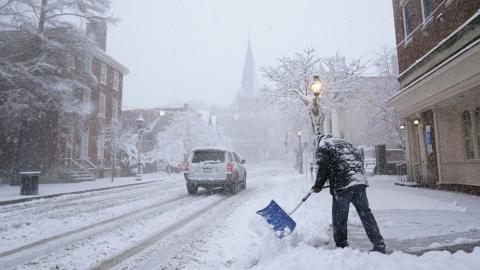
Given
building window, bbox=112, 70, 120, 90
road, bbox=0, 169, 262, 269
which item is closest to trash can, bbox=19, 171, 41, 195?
road, bbox=0, 169, 262, 269

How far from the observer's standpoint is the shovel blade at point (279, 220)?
15.7 ft

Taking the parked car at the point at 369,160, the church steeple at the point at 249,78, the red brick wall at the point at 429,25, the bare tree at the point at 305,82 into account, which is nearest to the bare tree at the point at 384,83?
the parked car at the point at 369,160

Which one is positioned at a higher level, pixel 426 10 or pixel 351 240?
pixel 426 10

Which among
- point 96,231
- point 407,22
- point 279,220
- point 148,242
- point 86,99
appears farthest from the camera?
point 86,99

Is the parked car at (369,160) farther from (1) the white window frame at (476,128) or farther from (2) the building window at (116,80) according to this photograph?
(2) the building window at (116,80)

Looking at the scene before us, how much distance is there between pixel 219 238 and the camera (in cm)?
573

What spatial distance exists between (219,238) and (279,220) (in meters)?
1.37

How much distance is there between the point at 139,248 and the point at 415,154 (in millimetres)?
13975

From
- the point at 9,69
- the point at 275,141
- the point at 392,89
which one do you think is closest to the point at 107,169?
the point at 9,69

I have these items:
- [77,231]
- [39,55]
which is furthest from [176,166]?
[77,231]

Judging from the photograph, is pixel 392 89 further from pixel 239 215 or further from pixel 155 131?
pixel 155 131

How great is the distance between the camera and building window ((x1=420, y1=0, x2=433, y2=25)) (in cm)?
1191

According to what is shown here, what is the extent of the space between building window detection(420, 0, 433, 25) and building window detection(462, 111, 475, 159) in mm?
3716

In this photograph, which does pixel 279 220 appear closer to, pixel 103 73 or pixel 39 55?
pixel 39 55
